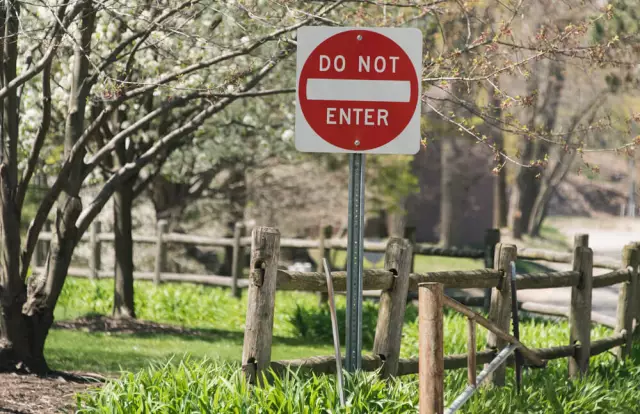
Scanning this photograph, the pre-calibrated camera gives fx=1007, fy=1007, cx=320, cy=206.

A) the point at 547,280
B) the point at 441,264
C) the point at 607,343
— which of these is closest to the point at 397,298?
the point at 547,280

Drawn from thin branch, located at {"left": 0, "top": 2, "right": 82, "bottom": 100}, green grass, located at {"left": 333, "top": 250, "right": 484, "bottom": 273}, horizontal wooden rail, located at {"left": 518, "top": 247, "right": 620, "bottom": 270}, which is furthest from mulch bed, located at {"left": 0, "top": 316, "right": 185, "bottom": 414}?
green grass, located at {"left": 333, "top": 250, "right": 484, "bottom": 273}

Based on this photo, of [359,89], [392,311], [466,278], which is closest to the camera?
[359,89]

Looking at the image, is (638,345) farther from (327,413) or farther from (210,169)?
(210,169)

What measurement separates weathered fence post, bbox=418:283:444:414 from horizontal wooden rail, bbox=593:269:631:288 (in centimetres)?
424

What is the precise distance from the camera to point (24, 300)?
27.5ft

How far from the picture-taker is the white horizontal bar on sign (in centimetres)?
534

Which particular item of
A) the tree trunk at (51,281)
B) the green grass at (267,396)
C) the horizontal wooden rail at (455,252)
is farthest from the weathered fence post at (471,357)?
the horizontal wooden rail at (455,252)

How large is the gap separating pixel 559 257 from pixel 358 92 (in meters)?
7.24

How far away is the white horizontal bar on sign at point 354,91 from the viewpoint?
17.5 ft

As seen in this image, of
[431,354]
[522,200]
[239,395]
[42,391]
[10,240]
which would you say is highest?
[522,200]

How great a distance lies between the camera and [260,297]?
5.36m

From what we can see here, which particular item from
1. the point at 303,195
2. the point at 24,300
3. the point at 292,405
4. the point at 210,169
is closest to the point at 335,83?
the point at 292,405

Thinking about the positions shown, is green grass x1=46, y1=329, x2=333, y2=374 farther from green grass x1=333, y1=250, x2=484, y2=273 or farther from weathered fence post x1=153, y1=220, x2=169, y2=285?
green grass x1=333, y1=250, x2=484, y2=273

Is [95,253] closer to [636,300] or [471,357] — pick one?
[636,300]
